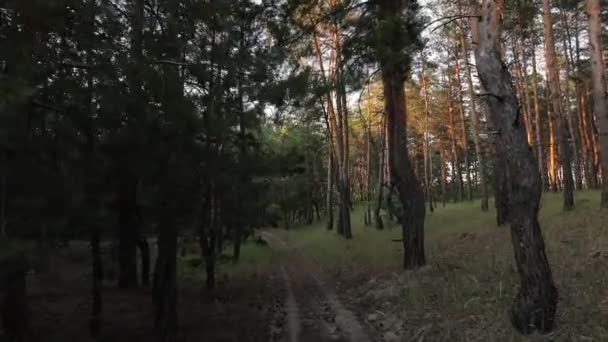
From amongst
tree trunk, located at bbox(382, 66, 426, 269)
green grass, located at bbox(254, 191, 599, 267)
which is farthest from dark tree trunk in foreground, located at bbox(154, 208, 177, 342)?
green grass, located at bbox(254, 191, 599, 267)

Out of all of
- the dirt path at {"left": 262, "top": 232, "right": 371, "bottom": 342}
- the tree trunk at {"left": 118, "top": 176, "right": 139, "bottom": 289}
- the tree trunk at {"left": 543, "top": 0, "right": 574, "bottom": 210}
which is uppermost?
the tree trunk at {"left": 543, "top": 0, "right": 574, "bottom": 210}

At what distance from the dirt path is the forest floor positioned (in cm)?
2

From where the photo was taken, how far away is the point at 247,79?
7.51 metres

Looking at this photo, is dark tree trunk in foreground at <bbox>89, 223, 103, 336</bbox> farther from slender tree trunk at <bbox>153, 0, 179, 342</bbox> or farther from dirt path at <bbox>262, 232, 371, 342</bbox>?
dirt path at <bbox>262, 232, 371, 342</bbox>

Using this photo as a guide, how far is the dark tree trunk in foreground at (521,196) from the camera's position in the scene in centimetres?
558

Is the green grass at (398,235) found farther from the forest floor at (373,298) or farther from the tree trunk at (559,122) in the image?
the tree trunk at (559,122)

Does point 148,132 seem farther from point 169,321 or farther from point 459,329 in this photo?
point 459,329

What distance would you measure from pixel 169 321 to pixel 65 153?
314cm

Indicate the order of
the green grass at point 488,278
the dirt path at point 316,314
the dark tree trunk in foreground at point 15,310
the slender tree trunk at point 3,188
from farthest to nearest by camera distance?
the dirt path at point 316,314 → the green grass at point 488,278 → the dark tree trunk in foreground at point 15,310 → the slender tree trunk at point 3,188

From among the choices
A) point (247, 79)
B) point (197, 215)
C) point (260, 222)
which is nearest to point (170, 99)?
point (247, 79)

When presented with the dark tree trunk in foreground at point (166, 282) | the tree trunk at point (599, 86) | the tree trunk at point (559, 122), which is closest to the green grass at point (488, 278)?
the tree trunk at point (559, 122)

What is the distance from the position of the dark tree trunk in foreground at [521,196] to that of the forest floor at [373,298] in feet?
0.87

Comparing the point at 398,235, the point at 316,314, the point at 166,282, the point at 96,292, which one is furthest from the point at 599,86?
the point at 96,292

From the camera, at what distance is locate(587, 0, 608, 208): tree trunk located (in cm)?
1318
